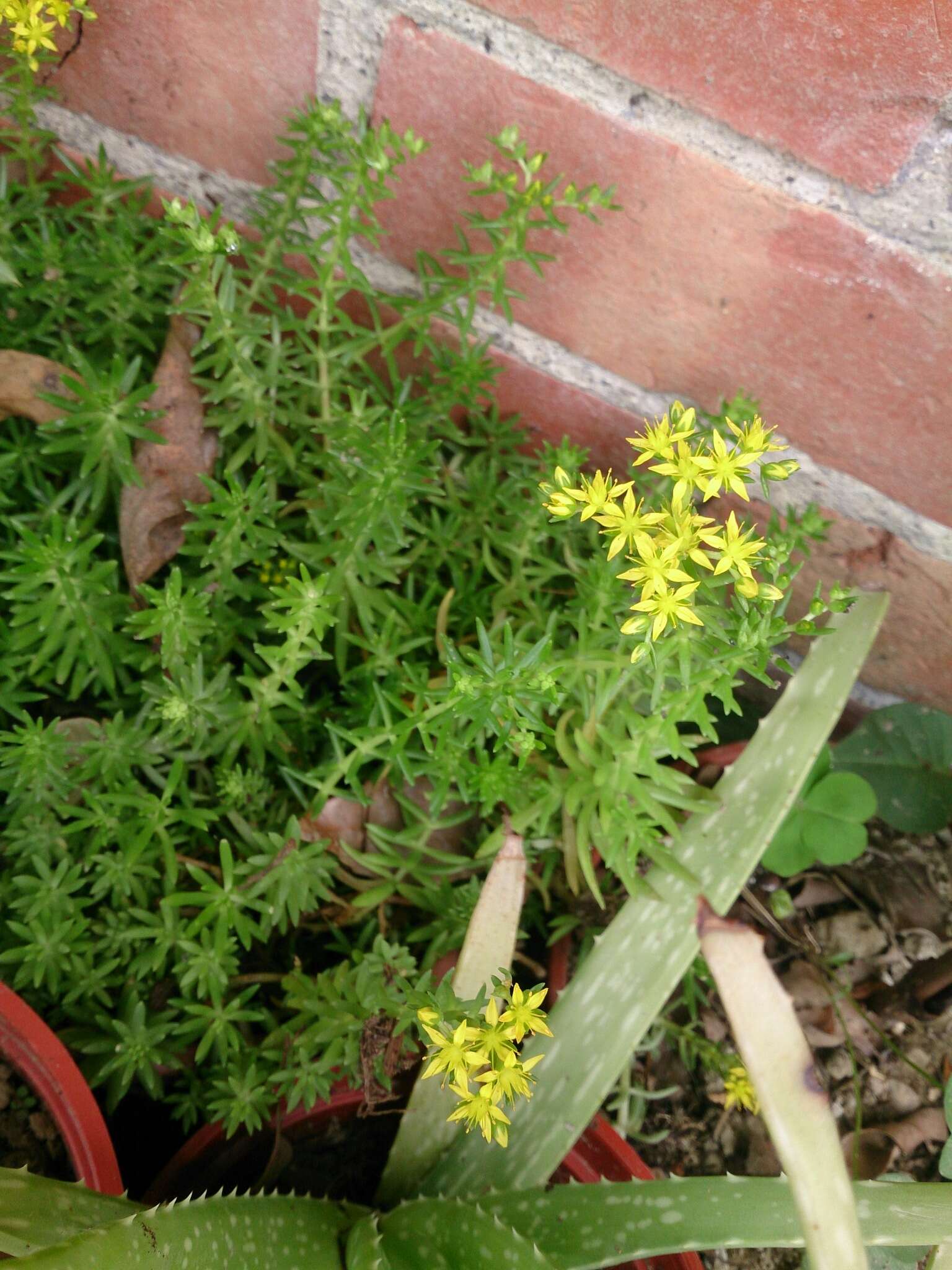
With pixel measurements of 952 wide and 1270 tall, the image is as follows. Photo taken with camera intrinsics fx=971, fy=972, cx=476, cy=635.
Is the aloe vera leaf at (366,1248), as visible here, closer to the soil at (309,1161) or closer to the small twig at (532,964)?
the soil at (309,1161)

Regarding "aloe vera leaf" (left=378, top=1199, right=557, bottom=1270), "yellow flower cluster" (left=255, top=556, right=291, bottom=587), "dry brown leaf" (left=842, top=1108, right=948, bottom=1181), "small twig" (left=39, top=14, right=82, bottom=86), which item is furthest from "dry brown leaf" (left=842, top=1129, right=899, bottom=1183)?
"small twig" (left=39, top=14, right=82, bottom=86)

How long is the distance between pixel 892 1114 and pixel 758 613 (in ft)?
3.22

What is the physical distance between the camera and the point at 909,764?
64.4 inches

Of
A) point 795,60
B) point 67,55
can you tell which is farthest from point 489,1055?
point 67,55

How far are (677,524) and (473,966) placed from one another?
1.93ft

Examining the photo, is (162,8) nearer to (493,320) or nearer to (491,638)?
(493,320)

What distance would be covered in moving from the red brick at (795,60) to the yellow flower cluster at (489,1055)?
39.5 inches

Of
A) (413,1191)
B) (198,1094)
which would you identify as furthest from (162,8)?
(413,1191)

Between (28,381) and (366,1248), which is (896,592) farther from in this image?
(28,381)

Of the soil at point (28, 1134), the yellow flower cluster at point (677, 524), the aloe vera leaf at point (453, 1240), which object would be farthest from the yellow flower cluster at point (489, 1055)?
the soil at point (28, 1134)

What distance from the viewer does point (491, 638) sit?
1.36 m

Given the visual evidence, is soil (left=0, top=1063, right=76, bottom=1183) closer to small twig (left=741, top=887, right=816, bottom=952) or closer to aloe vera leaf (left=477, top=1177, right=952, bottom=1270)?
aloe vera leaf (left=477, top=1177, right=952, bottom=1270)

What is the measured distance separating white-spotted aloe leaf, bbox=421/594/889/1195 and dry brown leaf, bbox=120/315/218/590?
807 mm

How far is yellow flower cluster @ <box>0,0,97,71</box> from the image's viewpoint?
114 cm
